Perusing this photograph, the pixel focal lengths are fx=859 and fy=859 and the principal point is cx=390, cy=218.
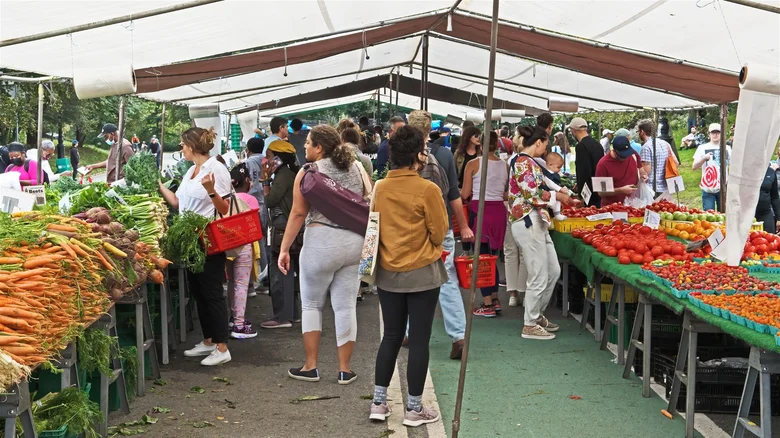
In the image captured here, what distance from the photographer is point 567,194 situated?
8.79 meters

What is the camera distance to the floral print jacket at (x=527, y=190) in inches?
330

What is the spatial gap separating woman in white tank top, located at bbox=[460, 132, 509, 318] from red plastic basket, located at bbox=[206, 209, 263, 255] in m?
2.77

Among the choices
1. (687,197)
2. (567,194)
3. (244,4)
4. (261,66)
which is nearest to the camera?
(244,4)

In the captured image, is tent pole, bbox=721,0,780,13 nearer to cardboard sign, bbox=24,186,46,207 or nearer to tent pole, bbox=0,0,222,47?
tent pole, bbox=0,0,222,47

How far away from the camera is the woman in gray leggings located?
6.62 meters

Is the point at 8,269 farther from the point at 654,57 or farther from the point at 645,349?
the point at 654,57

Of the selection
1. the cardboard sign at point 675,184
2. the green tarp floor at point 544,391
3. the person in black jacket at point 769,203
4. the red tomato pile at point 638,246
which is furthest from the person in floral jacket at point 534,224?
the person in black jacket at point 769,203

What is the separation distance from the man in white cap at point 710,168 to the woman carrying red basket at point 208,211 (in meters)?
9.13

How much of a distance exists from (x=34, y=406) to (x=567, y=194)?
18.9 feet

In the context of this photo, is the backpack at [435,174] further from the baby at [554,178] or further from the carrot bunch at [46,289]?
the carrot bunch at [46,289]

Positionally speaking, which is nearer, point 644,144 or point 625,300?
point 625,300

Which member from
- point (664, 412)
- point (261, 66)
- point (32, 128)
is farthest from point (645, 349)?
point (32, 128)

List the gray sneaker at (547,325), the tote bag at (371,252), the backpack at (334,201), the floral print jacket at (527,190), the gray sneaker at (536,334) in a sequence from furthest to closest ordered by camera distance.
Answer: the gray sneaker at (547,325) → the gray sneaker at (536,334) → the floral print jacket at (527,190) → the backpack at (334,201) → the tote bag at (371,252)

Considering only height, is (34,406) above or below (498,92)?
below
